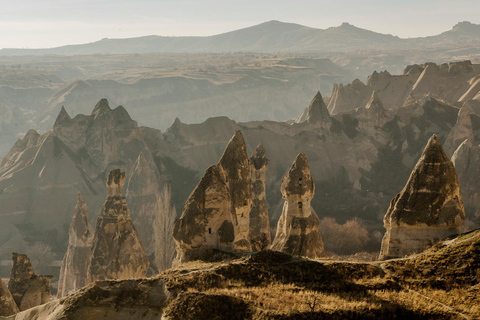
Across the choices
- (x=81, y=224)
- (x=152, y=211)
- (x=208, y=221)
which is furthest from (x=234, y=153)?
(x=152, y=211)

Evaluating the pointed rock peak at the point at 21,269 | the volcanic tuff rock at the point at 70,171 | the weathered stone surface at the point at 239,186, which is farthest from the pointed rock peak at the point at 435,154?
the volcanic tuff rock at the point at 70,171

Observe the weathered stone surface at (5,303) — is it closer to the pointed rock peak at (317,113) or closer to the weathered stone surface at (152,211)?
the weathered stone surface at (152,211)

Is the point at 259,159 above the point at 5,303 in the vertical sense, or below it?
above

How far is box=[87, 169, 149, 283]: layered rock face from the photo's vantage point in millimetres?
21016

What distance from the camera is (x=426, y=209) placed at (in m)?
16.1

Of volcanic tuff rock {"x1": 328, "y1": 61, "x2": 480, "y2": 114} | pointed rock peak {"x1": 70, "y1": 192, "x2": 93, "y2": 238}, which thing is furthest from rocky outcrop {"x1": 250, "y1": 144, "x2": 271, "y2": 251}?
volcanic tuff rock {"x1": 328, "y1": 61, "x2": 480, "y2": 114}

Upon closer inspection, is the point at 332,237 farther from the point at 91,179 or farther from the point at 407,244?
the point at 407,244

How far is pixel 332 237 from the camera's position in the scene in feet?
132

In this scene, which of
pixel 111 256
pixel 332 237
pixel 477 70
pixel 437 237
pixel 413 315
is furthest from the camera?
pixel 477 70

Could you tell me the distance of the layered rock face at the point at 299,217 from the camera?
866 inches

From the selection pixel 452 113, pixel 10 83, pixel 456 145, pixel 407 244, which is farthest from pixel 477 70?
pixel 10 83

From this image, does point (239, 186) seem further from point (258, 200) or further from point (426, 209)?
point (426, 209)

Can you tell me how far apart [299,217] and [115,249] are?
5973mm

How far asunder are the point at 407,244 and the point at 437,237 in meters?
0.73
